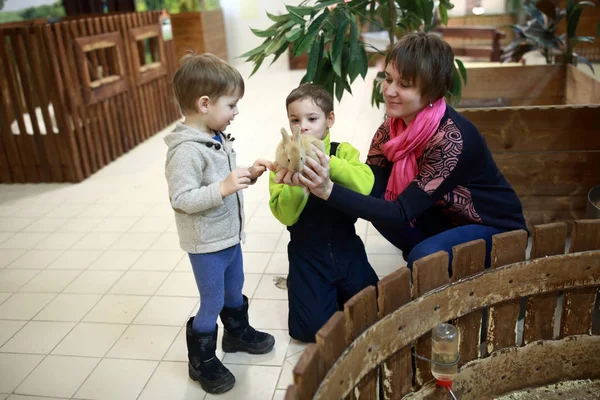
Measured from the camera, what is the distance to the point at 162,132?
6.69 m

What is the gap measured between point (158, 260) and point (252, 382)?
4.56 ft

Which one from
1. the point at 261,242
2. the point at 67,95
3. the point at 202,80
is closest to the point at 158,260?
the point at 261,242

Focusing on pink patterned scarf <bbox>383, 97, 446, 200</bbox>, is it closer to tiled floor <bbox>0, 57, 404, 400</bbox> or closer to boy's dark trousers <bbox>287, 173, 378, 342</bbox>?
boy's dark trousers <bbox>287, 173, 378, 342</bbox>

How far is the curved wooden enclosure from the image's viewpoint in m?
1.51

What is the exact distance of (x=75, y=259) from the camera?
11.4 feet

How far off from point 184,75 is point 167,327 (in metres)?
1.33

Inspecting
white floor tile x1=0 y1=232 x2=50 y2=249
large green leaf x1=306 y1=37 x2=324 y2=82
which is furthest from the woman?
white floor tile x1=0 y1=232 x2=50 y2=249

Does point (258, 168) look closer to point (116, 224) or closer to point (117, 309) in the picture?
point (117, 309)

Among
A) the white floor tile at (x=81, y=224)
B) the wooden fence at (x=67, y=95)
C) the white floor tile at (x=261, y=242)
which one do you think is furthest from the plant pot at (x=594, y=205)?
the wooden fence at (x=67, y=95)

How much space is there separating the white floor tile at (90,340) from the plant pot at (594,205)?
7.45 ft

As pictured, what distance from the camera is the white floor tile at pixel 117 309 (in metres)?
2.78

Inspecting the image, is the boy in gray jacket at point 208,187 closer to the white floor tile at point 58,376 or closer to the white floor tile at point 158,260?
the white floor tile at point 58,376

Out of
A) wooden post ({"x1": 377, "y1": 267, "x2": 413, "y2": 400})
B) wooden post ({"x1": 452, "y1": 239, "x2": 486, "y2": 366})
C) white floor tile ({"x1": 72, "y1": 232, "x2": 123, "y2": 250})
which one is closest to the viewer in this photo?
wooden post ({"x1": 377, "y1": 267, "x2": 413, "y2": 400})

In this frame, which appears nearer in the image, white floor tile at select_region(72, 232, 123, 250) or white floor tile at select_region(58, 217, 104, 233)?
white floor tile at select_region(72, 232, 123, 250)
